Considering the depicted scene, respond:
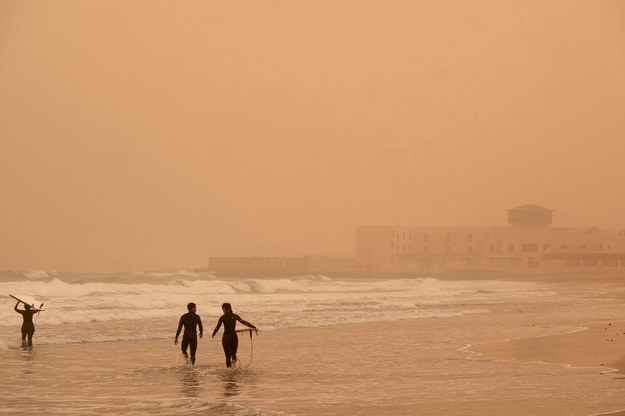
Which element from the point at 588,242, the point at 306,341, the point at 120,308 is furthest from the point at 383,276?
the point at 306,341

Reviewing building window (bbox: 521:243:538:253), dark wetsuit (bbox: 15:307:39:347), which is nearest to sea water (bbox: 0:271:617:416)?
dark wetsuit (bbox: 15:307:39:347)

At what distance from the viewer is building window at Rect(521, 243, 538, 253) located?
161 metres

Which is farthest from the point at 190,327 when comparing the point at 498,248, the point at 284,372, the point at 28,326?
the point at 498,248

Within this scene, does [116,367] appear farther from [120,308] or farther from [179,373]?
[120,308]

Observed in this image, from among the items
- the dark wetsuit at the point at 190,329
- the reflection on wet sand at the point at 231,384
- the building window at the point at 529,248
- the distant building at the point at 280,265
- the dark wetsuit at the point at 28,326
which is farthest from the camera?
the distant building at the point at 280,265

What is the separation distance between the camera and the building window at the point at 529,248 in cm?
16138

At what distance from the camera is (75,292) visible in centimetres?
6241

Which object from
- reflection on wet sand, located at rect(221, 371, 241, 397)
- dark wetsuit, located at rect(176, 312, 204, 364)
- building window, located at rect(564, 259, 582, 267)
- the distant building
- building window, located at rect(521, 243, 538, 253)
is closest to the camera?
reflection on wet sand, located at rect(221, 371, 241, 397)

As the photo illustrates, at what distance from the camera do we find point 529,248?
532ft

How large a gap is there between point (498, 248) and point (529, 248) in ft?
16.6

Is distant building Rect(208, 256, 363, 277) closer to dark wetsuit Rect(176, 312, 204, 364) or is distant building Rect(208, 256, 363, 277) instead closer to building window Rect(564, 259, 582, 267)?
building window Rect(564, 259, 582, 267)

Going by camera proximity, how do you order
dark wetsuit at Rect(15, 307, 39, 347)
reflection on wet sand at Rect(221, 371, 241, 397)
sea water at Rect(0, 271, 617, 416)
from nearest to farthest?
sea water at Rect(0, 271, 617, 416) → reflection on wet sand at Rect(221, 371, 241, 397) → dark wetsuit at Rect(15, 307, 39, 347)

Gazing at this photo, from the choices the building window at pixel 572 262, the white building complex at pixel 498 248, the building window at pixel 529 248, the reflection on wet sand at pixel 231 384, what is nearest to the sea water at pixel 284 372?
the reflection on wet sand at pixel 231 384

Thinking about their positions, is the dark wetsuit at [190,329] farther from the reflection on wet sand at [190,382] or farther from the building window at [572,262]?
the building window at [572,262]
